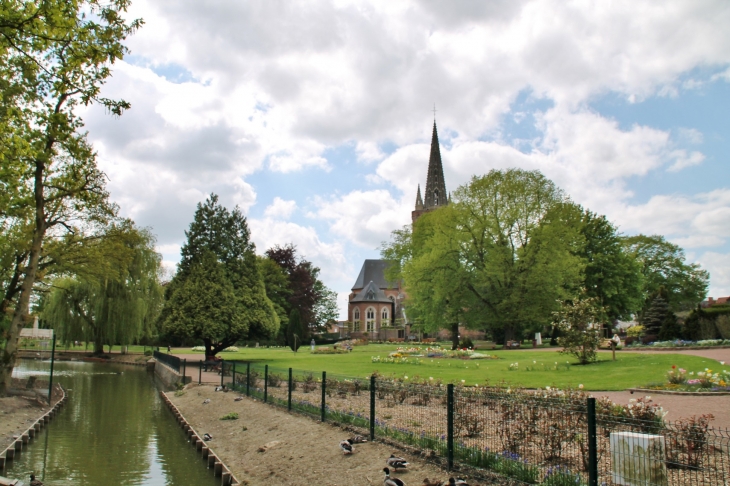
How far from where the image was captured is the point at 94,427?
16750 mm

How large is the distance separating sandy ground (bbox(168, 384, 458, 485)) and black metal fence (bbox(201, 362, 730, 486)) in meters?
0.48

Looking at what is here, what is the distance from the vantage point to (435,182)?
92000 mm

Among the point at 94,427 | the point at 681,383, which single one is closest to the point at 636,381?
the point at 681,383

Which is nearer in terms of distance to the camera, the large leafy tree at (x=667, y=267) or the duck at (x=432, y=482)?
the duck at (x=432, y=482)

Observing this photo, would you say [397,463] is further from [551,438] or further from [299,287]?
[299,287]

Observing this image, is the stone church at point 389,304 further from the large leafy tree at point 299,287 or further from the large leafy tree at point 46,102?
the large leafy tree at point 46,102

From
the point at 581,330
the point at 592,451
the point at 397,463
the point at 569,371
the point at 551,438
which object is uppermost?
the point at 581,330

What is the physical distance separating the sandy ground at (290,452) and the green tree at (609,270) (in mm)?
38860

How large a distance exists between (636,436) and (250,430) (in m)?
9.84

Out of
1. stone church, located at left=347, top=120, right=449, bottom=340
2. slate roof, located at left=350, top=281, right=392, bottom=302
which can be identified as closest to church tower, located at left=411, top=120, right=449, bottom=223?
stone church, located at left=347, top=120, right=449, bottom=340

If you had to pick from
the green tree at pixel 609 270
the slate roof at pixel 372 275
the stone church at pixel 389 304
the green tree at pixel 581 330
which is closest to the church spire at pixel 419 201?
the stone church at pixel 389 304

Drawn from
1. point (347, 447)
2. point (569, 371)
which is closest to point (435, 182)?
point (569, 371)

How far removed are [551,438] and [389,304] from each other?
88.4 m

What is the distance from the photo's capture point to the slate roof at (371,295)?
9431 centimetres
